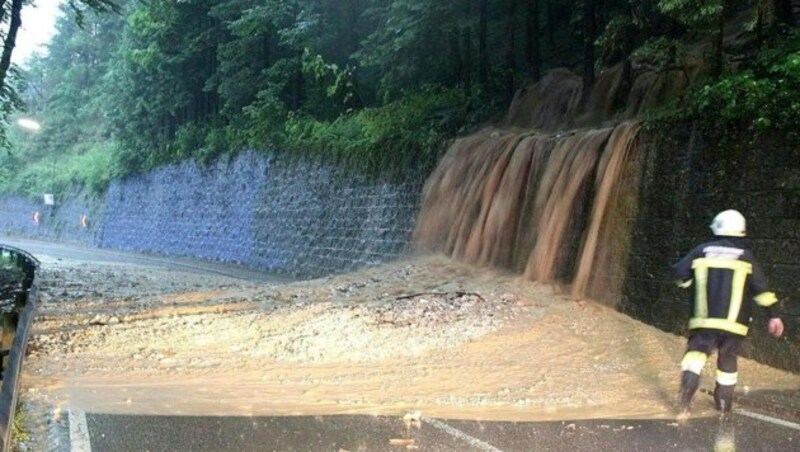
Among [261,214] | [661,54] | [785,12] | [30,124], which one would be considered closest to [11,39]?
[261,214]

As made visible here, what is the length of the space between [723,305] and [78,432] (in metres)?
5.53

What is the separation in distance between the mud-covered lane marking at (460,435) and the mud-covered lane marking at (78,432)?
2.66m

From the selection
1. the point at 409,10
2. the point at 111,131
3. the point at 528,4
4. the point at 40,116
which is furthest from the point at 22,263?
the point at 40,116

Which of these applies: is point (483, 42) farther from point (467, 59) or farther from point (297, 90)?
point (297, 90)

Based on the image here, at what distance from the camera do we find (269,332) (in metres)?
9.72

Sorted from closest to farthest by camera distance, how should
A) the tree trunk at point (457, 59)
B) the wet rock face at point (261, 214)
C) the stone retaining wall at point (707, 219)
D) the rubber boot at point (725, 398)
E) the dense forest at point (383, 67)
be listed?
the rubber boot at point (725, 398) → the stone retaining wall at point (707, 219) → the dense forest at point (383, 67) → the wet rock face at point (261, 214) → the tree trunk at point (457, 59)

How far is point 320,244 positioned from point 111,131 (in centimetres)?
2963

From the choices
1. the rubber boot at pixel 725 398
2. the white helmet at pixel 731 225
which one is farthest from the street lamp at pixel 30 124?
the rubber boot at pixel 725 398

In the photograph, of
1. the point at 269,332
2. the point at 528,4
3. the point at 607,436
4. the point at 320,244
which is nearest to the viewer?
the point at 607,436

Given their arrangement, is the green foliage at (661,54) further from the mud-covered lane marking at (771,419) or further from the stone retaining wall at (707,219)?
the mud-covered lane marking at (771,419)

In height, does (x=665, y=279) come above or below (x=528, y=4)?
A: below

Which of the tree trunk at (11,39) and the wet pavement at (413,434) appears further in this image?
the tree trunk at (11,39)

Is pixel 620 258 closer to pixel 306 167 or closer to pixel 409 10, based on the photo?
pixel 409 10

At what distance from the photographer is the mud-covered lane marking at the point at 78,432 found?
16.5ft
